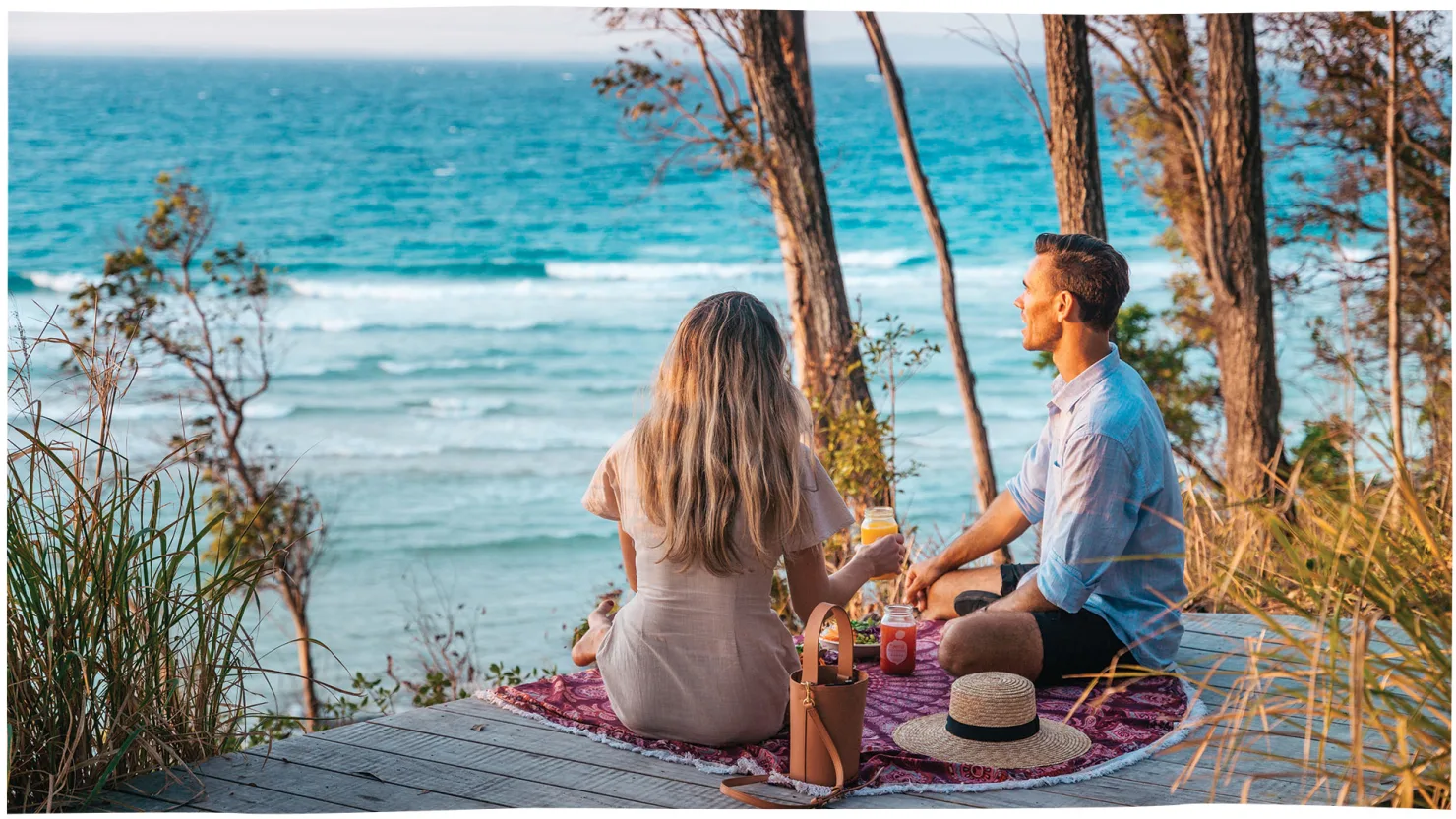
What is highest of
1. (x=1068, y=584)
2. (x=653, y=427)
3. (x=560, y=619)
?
(x=653, y=427)

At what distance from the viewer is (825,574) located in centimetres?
304

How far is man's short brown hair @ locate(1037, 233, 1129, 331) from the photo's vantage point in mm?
3408

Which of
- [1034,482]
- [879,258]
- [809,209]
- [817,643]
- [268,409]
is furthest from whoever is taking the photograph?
[879,258]

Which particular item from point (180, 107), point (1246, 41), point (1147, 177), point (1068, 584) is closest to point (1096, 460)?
point (1068, 584)

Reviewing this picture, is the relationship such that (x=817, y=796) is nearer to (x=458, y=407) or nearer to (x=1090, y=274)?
(x=1090, y=274)

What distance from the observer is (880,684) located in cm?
354

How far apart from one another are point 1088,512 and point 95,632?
2240 millimetres

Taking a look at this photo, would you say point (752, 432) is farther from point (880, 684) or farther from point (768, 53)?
point (768, 53)

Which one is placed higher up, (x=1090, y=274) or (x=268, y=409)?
(x=1090, y=274)

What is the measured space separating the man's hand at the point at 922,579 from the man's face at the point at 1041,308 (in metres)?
0.82

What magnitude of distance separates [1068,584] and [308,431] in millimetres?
14292

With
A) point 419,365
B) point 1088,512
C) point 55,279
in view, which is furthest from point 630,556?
point 55,279

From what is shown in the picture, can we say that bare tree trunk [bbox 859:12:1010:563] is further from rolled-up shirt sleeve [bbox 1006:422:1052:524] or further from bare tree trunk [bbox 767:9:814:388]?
rolled-up shirt sleeve [bbox 1006:422:1052:524]

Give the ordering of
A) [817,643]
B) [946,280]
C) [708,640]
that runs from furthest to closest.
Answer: [946,280], [708,640], [817,643]
